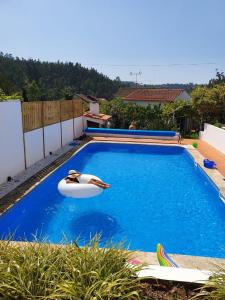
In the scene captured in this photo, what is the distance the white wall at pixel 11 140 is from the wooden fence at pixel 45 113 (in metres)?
0.59

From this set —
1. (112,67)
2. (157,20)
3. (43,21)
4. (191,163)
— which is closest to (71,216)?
(191,163)

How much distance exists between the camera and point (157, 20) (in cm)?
1788

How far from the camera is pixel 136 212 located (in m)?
8.52

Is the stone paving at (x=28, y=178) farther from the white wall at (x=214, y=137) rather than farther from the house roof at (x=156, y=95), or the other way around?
the house roof at (x=156, y=95)

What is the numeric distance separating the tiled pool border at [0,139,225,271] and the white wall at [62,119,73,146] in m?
0.76

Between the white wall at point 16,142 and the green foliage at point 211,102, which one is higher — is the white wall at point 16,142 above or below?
below

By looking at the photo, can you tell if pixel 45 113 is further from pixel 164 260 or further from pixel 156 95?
pixel 156 95

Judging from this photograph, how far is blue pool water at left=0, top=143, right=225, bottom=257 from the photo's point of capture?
6941 mm

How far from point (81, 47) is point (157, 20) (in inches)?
368

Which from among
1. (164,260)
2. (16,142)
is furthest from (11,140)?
(164,260)

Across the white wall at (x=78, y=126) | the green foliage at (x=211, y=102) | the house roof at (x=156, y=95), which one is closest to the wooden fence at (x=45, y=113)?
the white wall at (x=78, y=126)

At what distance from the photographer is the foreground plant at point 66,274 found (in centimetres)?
264

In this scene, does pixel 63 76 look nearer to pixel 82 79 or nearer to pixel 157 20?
pixel 82 79

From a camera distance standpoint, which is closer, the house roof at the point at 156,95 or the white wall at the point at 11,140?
the white wall at the point at 11,140
